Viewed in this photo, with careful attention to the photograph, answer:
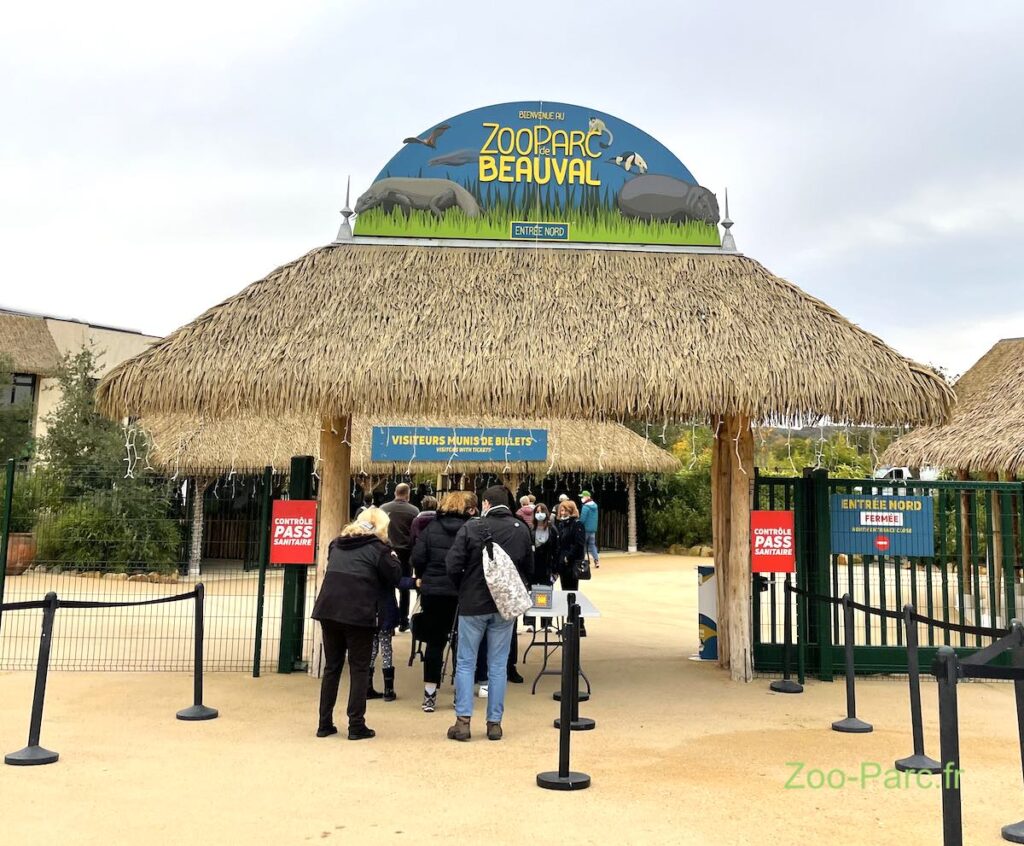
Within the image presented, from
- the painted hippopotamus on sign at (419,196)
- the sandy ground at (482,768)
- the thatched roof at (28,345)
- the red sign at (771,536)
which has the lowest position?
the sandy ground at (482,768)

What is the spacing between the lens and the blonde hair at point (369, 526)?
Result: 6.00 m

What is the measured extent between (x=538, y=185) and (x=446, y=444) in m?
10.7

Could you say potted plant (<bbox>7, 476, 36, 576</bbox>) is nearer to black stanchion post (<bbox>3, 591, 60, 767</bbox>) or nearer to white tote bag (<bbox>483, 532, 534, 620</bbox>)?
black stanchion post (<bbox>3, 591, 60, 767</bbox>)

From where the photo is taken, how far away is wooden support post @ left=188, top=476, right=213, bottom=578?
11.9 metres

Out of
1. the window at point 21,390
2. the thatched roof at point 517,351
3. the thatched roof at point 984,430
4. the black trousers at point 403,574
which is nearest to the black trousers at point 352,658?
the black trousers at point 403,574

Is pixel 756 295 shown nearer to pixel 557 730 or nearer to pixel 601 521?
pixel 557 730

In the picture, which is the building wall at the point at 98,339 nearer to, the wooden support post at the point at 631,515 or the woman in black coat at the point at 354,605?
the wooden support post at the point at 631,515

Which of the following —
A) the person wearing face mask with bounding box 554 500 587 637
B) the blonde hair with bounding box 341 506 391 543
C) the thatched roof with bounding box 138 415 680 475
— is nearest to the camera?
the blonde hair with bounding box 341 506 391 543

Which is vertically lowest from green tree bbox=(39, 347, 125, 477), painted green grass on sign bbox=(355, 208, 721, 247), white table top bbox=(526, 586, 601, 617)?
white table top bbox=(526, 586, 601, 617)

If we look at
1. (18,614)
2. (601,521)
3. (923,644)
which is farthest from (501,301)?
(601,521)

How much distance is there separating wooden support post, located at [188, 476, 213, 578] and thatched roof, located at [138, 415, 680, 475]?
Answer: 0.51 m

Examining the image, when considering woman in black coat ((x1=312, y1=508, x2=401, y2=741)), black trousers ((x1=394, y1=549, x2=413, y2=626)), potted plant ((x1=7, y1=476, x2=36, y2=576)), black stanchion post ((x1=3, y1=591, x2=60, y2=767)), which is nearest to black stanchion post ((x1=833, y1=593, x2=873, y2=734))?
→ woman in black coat ((x1=312, y1=508, x2=401, y2=741))

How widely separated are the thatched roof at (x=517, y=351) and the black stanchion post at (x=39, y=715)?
8.57 ft

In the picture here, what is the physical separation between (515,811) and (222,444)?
14559 mm
